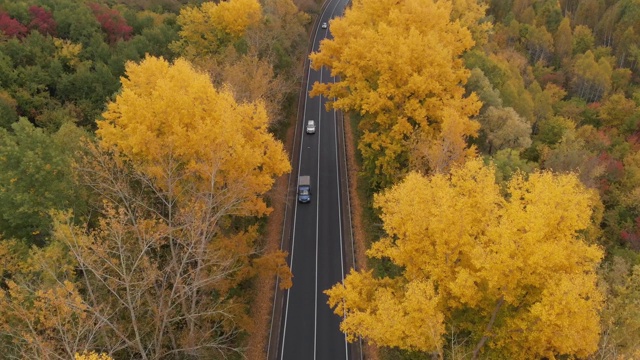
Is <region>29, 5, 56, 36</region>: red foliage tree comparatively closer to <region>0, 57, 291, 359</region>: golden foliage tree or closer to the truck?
<region>0, 57, 291, 359</region>: golden foliage tree

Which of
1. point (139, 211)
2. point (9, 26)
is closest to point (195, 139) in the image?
point (139, 211)

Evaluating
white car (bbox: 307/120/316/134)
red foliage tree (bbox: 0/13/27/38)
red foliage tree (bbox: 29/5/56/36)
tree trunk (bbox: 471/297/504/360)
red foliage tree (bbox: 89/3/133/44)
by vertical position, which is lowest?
tree trunk (bbox: 471/297/504/360)

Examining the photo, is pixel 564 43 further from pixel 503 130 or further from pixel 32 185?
pixel 32 185

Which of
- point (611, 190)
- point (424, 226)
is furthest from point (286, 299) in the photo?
point (611, 190)

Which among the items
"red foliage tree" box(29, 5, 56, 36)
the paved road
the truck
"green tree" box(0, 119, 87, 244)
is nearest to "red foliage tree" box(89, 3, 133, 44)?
"red foliage tree" box(29, 5, 56, 36)

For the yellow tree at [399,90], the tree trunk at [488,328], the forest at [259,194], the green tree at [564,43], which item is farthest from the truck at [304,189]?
the green tree at [564,43]

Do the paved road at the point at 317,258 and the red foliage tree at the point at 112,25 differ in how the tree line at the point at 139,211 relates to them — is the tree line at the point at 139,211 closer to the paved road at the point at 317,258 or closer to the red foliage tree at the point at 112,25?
the paved road at the point at 317,258
